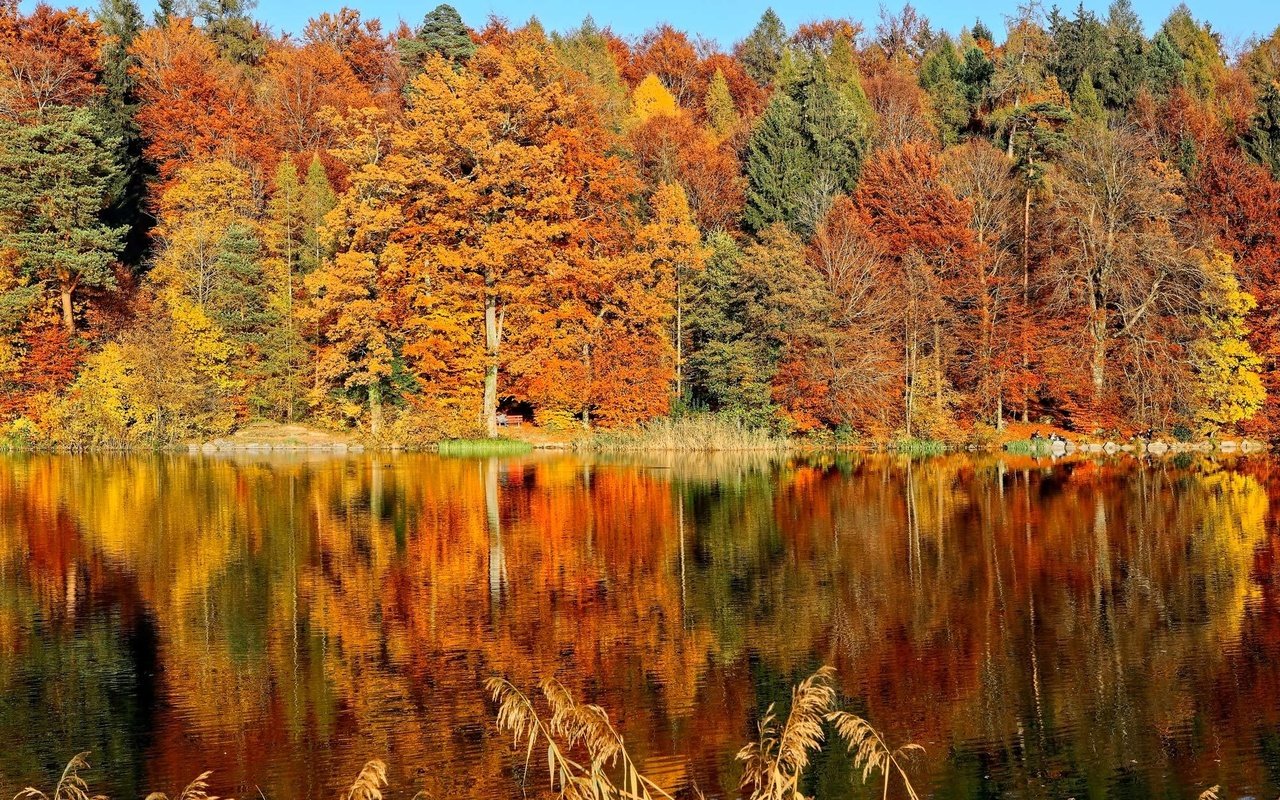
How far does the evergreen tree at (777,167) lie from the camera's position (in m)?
51.4

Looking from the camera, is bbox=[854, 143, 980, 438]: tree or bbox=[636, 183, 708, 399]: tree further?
bbox=[636, 183, 708, 399]: tree

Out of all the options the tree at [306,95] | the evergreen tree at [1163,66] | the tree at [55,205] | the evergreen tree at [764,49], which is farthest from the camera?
the evergreen tree at [764,49]

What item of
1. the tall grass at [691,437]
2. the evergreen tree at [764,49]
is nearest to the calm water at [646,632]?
the tall grass at [691,437]

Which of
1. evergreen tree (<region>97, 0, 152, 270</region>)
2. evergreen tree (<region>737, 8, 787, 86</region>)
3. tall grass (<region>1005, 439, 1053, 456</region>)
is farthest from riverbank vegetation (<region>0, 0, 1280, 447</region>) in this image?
evergreen tree (<region>737, 8, 787, 86</region>)

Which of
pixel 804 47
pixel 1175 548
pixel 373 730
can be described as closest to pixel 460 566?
pixel 373 730

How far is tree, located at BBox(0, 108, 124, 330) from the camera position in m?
45.7

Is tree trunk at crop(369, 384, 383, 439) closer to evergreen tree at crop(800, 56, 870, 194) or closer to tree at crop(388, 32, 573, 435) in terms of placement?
tree at crop(388, 32, 573, 435)

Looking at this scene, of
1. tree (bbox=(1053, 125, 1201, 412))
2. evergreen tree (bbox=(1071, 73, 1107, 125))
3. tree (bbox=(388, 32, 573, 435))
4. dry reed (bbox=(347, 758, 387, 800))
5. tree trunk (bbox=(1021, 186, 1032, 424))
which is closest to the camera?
dry reed (bbox=(347, 758, 387, 800))

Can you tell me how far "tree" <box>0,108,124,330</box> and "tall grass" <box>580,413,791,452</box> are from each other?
1894cm

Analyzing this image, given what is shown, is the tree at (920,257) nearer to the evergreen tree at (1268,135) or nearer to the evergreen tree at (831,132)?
the evergreen tree at (831,132)

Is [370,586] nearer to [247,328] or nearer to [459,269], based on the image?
[459,269]

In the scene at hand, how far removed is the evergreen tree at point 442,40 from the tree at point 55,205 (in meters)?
16.0

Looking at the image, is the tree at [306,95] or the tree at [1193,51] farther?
the tree at [1193,51]

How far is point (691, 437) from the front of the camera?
1640 inches
